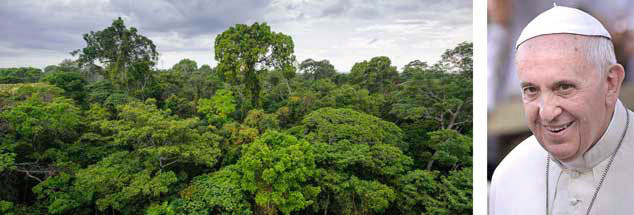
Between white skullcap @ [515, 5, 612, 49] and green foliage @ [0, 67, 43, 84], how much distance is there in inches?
126

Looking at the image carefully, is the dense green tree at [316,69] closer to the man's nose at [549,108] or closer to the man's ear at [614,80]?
the man's nose at [549,108]

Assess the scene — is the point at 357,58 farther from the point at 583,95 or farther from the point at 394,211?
the point at 583,95

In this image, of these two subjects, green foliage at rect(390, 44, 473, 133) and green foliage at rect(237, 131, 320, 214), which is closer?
green foliage at rect(237, 131, 320, 214)

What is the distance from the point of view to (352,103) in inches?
126

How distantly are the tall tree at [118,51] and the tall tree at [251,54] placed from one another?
55 cm

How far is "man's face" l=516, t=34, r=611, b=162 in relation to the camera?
1.39 m

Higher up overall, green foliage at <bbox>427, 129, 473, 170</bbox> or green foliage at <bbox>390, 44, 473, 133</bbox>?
green foliage at <bbox>390, 44, 473, 133</bbox>

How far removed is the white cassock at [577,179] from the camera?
1419mm

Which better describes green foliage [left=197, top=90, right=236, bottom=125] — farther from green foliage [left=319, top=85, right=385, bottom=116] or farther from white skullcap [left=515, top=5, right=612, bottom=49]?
white skullcap [left=515, top=5, right=612, bottom=49]

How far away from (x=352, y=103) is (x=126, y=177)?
1809 millimetres

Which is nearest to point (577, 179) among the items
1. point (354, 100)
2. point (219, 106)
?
point (354, 100)

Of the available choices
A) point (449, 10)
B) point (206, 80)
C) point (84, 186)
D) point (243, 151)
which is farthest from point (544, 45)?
point (84, 186)

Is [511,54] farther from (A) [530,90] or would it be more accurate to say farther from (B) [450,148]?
(B) [450,148]

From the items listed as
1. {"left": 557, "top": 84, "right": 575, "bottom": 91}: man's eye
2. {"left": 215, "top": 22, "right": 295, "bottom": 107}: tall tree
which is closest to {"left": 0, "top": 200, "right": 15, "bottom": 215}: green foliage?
{"left": 215, "top": 22, "right": 295, "bottom": 107}: tall tree
